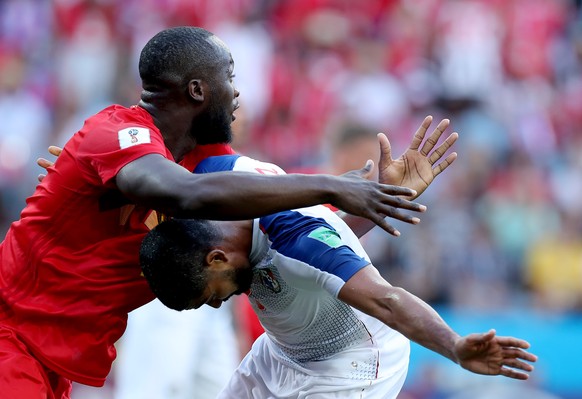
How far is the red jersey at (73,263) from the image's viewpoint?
4.35 metres

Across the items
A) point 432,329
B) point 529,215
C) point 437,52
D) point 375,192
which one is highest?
point 375,192

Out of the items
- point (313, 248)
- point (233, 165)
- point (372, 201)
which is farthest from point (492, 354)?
point (233, 165)

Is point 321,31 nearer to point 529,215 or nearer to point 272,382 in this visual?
point 529,215

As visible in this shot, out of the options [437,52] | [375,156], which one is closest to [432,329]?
[375,156]

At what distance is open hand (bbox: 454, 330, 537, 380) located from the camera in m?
3.66

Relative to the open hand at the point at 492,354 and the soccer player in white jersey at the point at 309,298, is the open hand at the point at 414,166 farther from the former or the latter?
the open hand at the point at 492,354

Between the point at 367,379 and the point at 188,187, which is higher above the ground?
the point at 188,187

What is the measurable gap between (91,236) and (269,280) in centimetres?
73

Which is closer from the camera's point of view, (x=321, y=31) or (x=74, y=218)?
(x=74, y=218)

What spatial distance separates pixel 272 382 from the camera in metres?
Answer: 4.85

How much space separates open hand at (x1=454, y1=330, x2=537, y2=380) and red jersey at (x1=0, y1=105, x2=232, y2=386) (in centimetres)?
140

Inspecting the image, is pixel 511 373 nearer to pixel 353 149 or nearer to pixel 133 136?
pixel 133 136

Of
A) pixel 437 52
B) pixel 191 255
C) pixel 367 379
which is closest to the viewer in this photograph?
pixel 191 255

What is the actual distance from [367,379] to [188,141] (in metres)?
1.22
